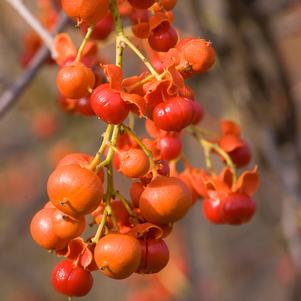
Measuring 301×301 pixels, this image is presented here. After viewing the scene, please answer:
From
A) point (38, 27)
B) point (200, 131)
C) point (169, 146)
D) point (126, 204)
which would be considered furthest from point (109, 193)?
point (38, 27)

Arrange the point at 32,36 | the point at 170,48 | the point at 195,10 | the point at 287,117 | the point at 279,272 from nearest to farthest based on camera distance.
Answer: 1. the point at 170,48
2. the point at 32,36
3. the point at 195,10
4. the point at 287,117
5. the point at 279,272

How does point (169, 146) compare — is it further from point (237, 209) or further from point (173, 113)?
point (173, 113)

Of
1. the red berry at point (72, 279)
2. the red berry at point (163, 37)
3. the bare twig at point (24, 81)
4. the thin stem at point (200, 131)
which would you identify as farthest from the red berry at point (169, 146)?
the bare twig at point (24, 81)

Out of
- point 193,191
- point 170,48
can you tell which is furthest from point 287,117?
point 170,48

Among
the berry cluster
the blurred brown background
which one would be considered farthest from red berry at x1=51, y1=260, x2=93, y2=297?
the blurred brown background

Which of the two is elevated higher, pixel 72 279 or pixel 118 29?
pixel 118 29

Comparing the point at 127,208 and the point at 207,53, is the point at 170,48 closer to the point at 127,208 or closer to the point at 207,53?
the point at 207,53

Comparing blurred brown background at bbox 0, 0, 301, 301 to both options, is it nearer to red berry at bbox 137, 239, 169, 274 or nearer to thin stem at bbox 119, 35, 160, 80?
thin stem at bbox 119, 35, 160, 80

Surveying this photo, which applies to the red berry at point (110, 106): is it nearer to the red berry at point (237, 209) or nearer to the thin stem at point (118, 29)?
the thin stem at point (118, 29)
